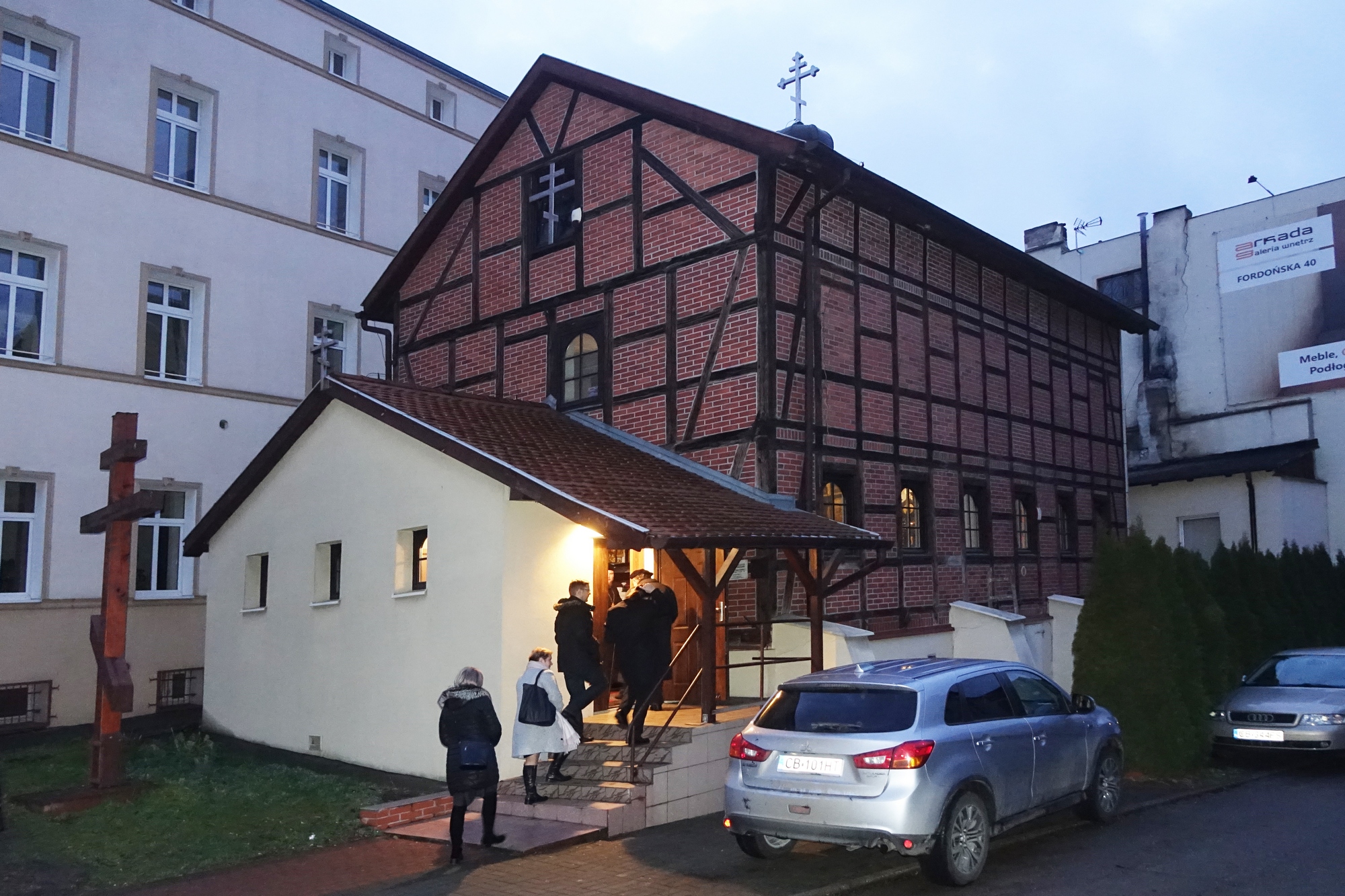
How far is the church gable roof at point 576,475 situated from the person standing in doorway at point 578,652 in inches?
28.9

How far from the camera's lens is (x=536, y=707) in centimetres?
890

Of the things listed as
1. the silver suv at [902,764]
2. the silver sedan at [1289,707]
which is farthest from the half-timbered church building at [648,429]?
the silver sedan at [1289,707]

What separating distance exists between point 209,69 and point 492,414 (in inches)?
403

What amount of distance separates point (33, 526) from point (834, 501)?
37.4 feet

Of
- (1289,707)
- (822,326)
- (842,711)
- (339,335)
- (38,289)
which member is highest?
(339,335)

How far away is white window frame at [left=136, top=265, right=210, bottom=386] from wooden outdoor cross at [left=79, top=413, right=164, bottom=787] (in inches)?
312

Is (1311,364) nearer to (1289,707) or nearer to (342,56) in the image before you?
(1289,707)

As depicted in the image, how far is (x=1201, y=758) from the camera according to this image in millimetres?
11656

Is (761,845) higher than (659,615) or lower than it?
lower

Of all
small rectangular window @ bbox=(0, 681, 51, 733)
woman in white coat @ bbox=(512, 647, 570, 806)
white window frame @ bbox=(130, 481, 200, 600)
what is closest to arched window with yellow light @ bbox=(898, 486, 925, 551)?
woman in white coat @ bbox=(512, 647, 570, 806)

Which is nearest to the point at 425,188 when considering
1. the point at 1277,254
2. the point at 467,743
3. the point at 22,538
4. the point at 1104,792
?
the point at 22,538

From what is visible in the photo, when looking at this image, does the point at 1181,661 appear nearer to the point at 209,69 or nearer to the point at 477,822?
the point at 477,822

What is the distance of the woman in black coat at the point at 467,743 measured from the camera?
799cm

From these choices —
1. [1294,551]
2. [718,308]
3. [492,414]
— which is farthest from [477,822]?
[1294,551]
